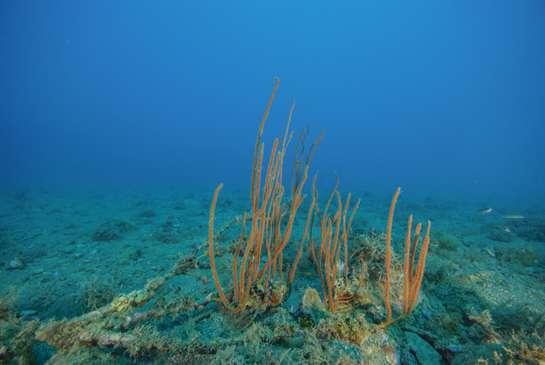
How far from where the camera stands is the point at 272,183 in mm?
2314

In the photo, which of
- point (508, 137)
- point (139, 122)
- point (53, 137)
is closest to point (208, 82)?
point (139, 122)

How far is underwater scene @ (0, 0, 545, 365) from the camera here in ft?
6.46

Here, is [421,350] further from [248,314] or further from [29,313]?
[29,313]

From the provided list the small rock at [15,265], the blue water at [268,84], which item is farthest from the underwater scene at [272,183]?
the blue water at [268,84]

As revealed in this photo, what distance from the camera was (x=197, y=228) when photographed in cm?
732

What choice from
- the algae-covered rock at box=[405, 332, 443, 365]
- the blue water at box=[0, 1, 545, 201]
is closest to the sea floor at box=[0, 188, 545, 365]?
the algae-covered rock at box=[405, 332, 443, 365]

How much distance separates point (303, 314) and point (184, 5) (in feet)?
688

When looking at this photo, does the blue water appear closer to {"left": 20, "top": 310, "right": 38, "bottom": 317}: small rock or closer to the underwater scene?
the underwater scene

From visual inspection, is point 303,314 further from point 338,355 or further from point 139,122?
point 139,122

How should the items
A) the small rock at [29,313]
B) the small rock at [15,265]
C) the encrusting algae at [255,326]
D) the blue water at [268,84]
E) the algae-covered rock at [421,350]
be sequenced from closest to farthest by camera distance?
the encrusting algae at [255,326] < the algae-covered rock at [421,350] < the small rock at [29,313] < the small rock at [15,265] < the blue water at [268,84]

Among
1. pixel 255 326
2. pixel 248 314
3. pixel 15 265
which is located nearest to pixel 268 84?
pixel 15 265

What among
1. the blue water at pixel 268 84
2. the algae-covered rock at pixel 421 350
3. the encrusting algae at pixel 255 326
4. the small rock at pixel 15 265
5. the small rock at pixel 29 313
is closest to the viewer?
the encrusting algae at pixel 255 326

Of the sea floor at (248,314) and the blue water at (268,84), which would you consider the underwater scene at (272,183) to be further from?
the blue water at (268,84)

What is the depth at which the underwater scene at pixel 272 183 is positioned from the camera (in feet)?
6.46
